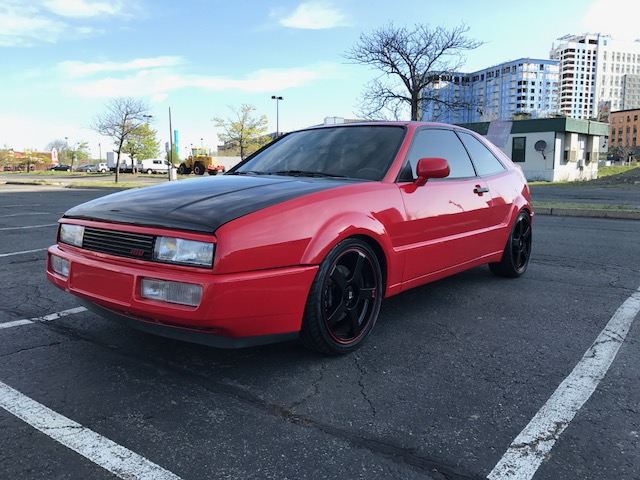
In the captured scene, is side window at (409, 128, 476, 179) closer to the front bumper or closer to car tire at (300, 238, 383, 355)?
car tire at (300, 238, 383, 355)

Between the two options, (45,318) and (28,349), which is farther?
(45,318)

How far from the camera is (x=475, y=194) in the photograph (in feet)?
13.2

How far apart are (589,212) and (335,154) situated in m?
9.52

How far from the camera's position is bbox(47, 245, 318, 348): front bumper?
7.44 feet

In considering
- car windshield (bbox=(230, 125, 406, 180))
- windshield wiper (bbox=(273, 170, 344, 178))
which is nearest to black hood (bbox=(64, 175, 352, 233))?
windshield wiper (bbox=(273, 170, 344, 178))

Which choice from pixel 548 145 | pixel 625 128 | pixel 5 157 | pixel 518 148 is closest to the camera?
pixel 548 145

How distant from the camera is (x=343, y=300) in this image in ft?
9.29

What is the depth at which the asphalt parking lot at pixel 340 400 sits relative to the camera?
1.87m

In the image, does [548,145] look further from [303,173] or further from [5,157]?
[5,157]

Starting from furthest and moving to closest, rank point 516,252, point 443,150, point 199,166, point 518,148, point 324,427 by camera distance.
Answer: point 199,166, point 518,148, point 516,252, point 443,150, point 324,427

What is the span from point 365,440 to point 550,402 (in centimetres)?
98

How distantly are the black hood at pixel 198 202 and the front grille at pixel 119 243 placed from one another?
0.07 metres

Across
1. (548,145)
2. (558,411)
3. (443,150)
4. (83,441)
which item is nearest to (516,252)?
(443,150)

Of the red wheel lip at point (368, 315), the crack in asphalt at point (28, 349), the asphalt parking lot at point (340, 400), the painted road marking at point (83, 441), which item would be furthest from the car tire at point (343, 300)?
the crack in asphalt at point (28, 349)
